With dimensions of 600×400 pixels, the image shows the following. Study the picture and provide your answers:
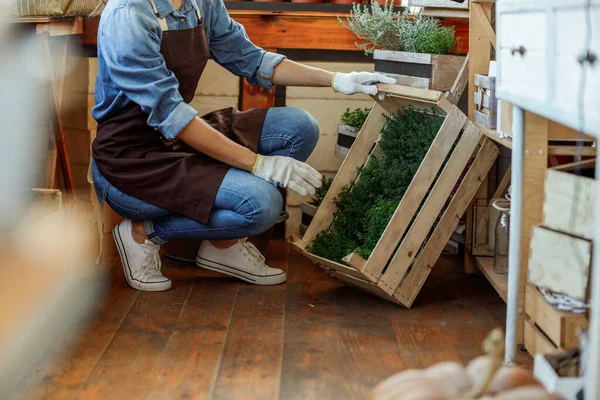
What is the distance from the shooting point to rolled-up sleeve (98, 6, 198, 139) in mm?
2332

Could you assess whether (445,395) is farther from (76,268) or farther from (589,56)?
(76,268)

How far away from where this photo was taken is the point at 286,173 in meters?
2.55

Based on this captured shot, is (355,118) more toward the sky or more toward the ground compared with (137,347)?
more toward the sky

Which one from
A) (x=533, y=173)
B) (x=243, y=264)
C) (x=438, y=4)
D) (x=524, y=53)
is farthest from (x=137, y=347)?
(x=438, y=4)

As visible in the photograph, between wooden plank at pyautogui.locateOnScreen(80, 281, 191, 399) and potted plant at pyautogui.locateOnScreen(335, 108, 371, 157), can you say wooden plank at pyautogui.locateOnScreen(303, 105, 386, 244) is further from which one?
wooden plank at pyautogui.locateOnScreen(80, 281, 191, 399)

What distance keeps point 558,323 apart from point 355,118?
1.53m

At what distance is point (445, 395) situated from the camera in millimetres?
1290

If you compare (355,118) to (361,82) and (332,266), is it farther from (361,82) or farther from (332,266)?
(332,266)

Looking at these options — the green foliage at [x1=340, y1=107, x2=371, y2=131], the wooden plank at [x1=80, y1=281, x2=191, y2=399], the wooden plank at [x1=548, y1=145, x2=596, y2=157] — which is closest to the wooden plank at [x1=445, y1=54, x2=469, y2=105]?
the green foliage at [x1=340, y1=107, x2=371, y2=131]

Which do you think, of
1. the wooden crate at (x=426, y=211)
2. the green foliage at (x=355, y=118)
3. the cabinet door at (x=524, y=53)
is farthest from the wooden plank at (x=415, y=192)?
the green foliage at (x=355, y=118)

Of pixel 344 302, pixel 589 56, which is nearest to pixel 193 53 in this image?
pixel 344 302

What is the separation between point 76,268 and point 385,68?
1.34m

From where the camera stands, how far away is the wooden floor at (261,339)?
189 centimetres

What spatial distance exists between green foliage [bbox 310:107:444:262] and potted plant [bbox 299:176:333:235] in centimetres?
17
